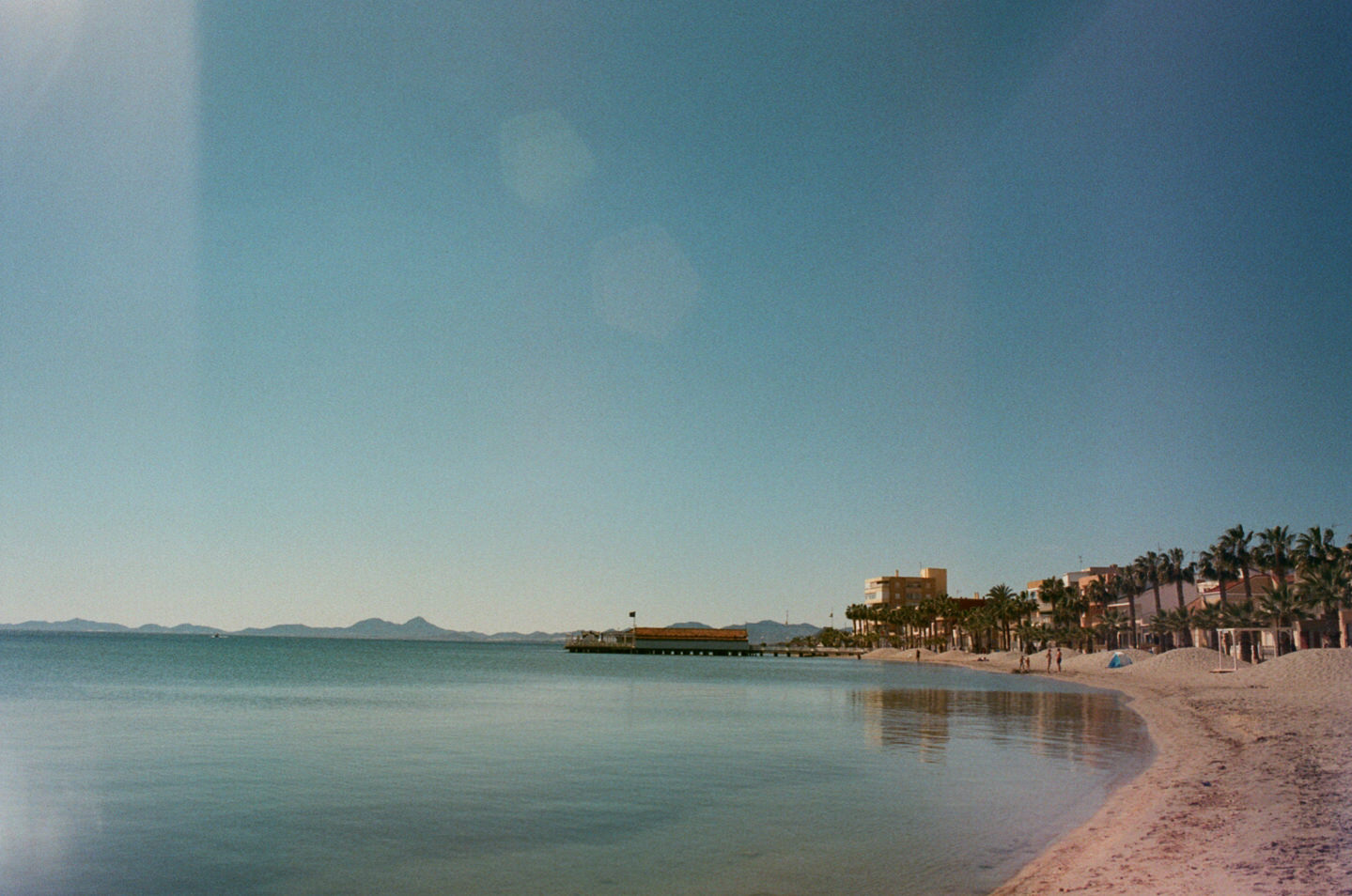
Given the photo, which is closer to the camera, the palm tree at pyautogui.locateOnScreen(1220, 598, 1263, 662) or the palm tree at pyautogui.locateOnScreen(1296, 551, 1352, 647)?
the palm tree at pyautogui.locateOnScreen(1296, 551, 1352, 647)

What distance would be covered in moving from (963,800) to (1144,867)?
8.15 meters

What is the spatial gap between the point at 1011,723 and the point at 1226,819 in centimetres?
2569

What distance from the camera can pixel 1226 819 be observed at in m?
16.8

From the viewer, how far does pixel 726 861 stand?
53.3 ft

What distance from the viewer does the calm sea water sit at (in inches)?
607

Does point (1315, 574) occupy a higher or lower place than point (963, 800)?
higher

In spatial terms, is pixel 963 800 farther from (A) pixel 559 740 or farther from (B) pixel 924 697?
(B) pixel 924 697

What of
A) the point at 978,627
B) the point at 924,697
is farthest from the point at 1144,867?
the point at 978,627

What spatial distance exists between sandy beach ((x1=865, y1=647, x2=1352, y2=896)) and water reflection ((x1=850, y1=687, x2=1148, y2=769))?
1850 mm

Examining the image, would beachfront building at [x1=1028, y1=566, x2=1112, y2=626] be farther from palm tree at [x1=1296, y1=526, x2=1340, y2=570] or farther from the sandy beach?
the sandy beach

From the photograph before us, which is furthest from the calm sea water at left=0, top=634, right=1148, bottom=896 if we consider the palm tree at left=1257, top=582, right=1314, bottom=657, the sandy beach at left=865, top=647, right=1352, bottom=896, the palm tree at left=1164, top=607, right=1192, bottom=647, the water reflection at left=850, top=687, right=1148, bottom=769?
the palm tree at left=1164, top=607, right=1192, bottom=647

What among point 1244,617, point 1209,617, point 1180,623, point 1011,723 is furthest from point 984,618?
point 1011,723

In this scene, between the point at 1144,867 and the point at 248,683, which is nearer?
the point at 1144,867

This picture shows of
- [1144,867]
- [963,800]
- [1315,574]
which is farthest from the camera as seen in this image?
[1315,574]
